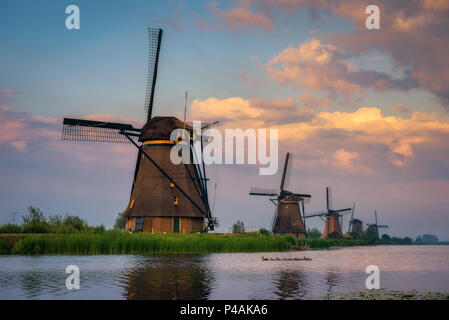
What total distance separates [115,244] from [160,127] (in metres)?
14.2

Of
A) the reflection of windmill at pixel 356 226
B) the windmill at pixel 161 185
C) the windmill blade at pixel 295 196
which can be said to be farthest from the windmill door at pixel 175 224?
the reflection of windmill at pixel 356 226

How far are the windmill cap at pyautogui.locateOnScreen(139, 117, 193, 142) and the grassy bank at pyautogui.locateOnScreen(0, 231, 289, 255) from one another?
35.4 ft

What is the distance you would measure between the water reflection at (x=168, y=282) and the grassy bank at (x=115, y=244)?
8251 millimetres

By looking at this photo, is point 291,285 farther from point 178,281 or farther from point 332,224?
point 332,224

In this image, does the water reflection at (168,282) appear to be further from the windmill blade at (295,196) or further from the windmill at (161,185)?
the windmill blade at (295,196)

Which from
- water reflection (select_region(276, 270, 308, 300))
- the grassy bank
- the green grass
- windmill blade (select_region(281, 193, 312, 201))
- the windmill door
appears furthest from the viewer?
windmill blade (select_region(281, 193, 312, 201))

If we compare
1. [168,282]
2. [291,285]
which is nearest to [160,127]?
[168,282]

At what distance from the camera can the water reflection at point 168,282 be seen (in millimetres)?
14789

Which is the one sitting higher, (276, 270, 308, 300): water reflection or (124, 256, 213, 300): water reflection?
(124, 256, 213, 300): water reflection

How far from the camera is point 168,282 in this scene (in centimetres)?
1762

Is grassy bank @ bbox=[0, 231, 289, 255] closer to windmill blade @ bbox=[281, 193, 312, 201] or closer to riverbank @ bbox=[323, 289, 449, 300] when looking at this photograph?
riverbank @ bbox=[323, 289, 449, 300]

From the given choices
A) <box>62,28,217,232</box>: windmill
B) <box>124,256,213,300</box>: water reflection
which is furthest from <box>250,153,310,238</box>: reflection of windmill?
<box>124,256,213,300</box>: water reflection

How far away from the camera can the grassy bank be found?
29.9 metres
